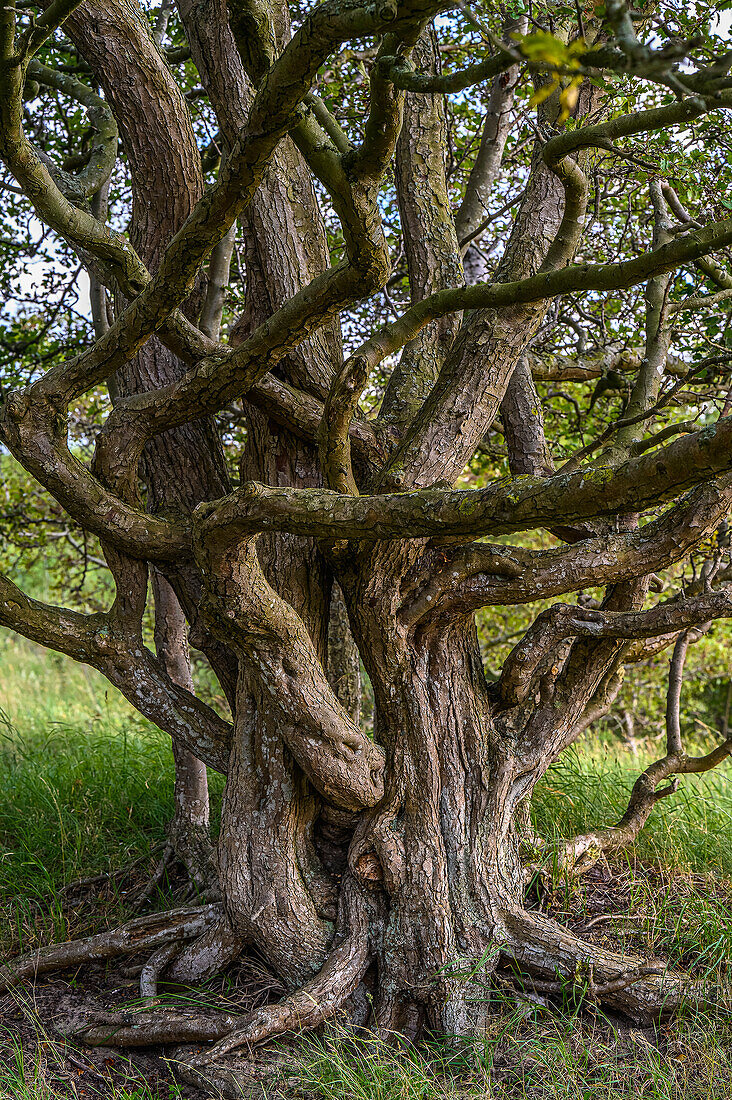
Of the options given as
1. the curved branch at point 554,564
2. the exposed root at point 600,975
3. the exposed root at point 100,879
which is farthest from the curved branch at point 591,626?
the exposed root at point 100,879

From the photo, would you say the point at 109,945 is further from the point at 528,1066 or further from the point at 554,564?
the point at 554,564

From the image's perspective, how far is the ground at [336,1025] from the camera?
286 cm

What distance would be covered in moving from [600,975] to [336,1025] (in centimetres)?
105

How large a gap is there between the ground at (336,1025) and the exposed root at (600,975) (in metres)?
0.08

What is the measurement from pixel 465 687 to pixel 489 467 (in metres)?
2.98

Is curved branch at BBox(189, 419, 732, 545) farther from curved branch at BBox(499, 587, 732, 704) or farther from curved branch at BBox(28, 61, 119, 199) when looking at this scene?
curved branch at BBox(28, 61, 119, 199)

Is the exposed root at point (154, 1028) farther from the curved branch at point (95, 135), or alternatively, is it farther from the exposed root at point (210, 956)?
the curved branch at point (95, 135)

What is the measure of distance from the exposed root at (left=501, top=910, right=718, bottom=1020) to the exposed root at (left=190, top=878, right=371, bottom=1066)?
598mm

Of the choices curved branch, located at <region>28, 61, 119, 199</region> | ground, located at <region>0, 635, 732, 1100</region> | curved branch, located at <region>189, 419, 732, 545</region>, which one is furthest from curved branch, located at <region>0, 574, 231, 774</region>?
curved branch, located at <region>28, 61, 119, 199</region>

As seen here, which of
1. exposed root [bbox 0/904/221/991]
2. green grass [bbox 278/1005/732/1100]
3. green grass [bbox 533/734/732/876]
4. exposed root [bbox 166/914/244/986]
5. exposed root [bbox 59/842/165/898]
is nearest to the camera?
green grass [bbox 278/1005/732/1100]

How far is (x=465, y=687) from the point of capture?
3.62 m

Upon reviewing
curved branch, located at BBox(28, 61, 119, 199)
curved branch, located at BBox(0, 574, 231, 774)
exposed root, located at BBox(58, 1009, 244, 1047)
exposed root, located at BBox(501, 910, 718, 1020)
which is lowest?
exposed root, located at BBox(58, 1009, 244, 1047)

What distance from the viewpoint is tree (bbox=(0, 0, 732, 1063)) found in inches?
113

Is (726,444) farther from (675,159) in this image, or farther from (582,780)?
(582,780)
